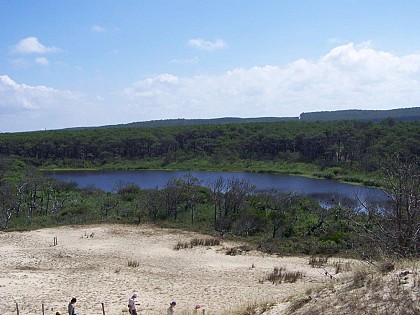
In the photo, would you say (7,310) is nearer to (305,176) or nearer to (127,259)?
(127,259)

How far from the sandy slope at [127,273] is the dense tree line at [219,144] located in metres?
50.2

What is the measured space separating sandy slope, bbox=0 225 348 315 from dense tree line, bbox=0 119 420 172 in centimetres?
5022

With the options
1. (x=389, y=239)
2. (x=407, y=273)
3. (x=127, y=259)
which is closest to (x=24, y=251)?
(x=127, y=259)

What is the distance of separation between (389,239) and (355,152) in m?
64.2

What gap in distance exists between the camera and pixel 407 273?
27.0 feet

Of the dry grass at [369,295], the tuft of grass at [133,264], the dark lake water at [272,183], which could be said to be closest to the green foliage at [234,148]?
the dark lake water at [272,183]

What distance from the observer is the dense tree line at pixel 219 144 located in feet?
251

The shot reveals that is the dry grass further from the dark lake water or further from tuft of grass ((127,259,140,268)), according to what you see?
the dark lake water

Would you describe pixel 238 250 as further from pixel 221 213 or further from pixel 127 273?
pixel 221 213

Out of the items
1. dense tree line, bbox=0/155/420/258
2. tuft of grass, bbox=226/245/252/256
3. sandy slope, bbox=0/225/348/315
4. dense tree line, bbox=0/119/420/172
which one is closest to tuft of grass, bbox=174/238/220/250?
sandy slope, bbox=0/225/348/315

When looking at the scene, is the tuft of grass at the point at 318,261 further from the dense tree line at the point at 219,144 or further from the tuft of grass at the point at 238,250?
the dense tree line at the point at 219,144

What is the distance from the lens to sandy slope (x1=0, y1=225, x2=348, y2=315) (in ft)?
50.9

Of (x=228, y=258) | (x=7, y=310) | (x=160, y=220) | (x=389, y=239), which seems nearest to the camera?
(x=389, y=239)

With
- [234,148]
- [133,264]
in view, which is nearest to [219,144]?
[234,148]
